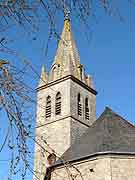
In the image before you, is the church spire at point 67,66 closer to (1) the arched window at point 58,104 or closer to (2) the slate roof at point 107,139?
(1) the arched window at point 58,104

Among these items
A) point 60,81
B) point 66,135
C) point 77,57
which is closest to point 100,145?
point 66,135

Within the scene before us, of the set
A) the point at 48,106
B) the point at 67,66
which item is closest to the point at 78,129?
the point at 48,106

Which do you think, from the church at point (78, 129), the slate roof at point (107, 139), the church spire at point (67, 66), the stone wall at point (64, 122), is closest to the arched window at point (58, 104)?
the church at point (78, 129)

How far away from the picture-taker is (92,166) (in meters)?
13.4

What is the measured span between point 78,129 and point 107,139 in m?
9.24

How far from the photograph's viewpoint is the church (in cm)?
1320

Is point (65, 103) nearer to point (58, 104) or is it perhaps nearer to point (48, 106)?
point (58, 104)

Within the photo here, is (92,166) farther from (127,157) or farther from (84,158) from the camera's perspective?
(127,157)

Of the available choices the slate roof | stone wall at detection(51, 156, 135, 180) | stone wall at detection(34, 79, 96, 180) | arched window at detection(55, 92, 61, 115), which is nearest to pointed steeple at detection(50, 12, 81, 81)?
stone wall at detection(34, 79, 96, 180)

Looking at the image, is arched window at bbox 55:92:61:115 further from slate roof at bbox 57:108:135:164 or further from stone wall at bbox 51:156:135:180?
stone wall at bbox 51:156:135:180

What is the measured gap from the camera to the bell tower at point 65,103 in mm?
23188

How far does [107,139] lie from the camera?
1475 cm

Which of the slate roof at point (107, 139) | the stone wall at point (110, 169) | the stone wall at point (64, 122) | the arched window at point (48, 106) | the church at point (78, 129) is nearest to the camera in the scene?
the stone wall at point (110, 169)

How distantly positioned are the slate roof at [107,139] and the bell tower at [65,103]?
19.1 ft
